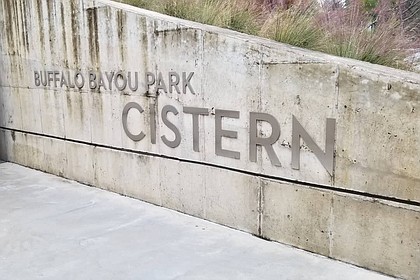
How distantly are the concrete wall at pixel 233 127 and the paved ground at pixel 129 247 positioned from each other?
0.16 m

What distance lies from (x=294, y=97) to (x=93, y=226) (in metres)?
2.17

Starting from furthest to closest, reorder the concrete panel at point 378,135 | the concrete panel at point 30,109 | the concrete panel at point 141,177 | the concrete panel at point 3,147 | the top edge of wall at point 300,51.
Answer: the concrete panel at point 3,147, the concrete panel at point 30,109, the concrete panel at point 141,177, the top edge of wall at point 300,51, the concrete panel at point 378,135

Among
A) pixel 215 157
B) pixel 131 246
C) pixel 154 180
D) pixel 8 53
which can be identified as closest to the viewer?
pixel 131 246

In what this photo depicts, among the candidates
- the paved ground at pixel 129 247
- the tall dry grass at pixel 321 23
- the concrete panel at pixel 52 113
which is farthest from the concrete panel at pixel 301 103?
the concrete panel at pixel 52 113

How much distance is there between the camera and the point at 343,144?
326 cm

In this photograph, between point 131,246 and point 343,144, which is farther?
point 131,246

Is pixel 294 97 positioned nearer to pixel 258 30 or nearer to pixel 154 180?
pixel 258 30

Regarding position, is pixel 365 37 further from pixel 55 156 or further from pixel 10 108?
pixel 10 108

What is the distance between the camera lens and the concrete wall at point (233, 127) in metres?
3.08

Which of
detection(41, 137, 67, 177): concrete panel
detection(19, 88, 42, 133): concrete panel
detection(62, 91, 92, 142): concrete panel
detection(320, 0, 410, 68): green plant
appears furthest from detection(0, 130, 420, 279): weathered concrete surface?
detection(320, 0, 410, 68): green plant

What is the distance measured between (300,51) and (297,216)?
127cm

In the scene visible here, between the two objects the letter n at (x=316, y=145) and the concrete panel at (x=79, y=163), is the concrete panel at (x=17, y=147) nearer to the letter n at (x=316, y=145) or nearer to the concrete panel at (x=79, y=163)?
the concrete panel at (x=79, y=163)

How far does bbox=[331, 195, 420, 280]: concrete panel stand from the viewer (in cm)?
303

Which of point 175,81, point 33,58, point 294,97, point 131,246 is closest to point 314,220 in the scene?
point 294,97
